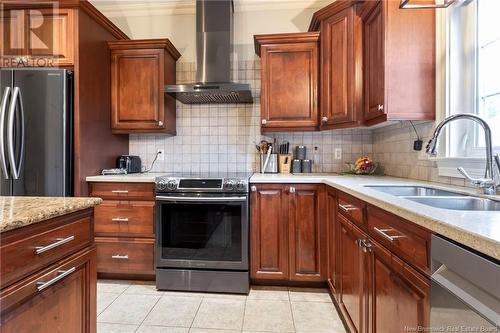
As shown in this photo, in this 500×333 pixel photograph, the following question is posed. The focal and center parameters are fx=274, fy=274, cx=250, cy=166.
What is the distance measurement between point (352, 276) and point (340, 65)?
62.8 inches

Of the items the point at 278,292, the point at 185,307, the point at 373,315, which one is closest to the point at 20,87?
the point at 185,307

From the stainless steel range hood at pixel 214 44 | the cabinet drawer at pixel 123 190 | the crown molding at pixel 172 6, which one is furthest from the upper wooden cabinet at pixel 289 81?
the cabinet drawer at pixel 123 190

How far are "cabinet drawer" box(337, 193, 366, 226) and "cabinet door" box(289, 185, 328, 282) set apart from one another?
37 centimetres

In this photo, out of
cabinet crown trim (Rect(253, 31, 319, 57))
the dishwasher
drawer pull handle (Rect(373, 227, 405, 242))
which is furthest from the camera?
cabinet crown trim (Rect(253, 31, 319, 57))

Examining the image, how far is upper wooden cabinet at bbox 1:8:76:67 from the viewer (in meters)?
2.13

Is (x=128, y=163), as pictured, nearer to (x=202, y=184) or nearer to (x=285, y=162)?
(x=202, y=184)

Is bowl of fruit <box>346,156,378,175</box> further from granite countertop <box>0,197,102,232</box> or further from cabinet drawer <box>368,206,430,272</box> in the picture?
granite countertop <box>0,197,102,232</box>

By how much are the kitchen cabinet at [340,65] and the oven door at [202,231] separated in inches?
40.5

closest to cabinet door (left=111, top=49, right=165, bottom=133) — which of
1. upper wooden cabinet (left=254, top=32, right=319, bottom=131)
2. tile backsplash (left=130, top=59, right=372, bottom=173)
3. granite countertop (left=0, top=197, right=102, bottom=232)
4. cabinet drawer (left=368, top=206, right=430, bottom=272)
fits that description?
tile backsplash (left=130, top=59, right=372, bottom=173)

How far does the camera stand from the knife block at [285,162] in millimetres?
2672

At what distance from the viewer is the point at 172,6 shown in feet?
9.44

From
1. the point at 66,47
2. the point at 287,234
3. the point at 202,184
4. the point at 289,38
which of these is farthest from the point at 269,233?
the point at 66,47

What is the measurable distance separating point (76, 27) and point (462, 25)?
8.72ft

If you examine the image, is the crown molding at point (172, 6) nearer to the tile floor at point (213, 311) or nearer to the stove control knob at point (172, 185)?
the stove control knob at point (172, 185)
